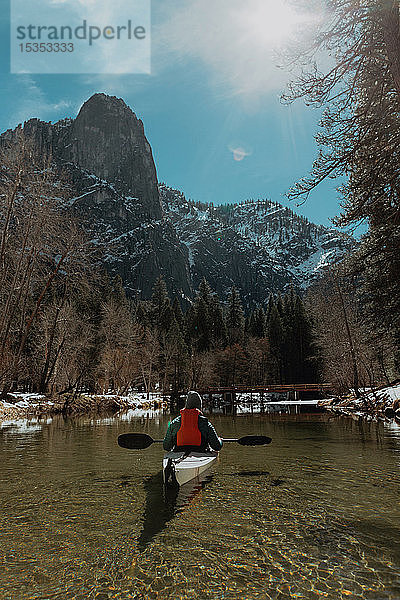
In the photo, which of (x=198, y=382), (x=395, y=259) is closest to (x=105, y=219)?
(x=198, y=382)

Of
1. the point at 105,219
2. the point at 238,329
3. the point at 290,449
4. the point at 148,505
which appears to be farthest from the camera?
the point at 105,219

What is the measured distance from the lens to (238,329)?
251 ft

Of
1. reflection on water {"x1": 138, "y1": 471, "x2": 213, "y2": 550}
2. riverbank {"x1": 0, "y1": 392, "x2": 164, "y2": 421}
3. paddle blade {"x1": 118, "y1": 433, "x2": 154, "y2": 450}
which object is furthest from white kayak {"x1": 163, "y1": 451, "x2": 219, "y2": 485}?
riverbank {"x1": 0, "y1": 392, "x2": 164, "y2": 421}

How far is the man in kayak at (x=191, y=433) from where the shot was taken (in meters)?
7.57

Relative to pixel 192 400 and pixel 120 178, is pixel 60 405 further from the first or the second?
pixel 120 178

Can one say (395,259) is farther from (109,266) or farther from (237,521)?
(109,266)

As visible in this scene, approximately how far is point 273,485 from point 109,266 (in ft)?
440

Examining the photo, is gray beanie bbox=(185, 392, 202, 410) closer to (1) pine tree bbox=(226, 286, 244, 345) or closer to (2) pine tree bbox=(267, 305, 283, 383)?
(2) pine tree bbox=(267, 305, 283, 383)

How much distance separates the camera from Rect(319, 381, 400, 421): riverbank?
21609 millimetres

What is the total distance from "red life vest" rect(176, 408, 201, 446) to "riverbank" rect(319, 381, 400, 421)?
15794mm

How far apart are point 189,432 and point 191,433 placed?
4 centimetres

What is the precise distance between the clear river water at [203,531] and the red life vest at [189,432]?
76 cm

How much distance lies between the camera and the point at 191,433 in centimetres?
762

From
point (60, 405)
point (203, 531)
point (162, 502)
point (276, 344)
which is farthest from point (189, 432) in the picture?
point (276, 344)
